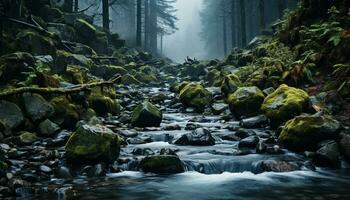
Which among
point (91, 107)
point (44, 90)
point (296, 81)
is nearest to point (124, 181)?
point (44, 90)

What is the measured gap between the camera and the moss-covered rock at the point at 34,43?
16.3 m

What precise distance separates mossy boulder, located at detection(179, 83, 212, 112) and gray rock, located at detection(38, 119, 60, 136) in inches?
246

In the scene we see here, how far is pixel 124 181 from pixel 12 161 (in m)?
2.32

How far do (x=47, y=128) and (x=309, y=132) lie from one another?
6406 millimetres

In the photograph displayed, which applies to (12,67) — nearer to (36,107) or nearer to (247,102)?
(36,107)

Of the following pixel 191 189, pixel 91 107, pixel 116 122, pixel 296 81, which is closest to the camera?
pixel 191 189

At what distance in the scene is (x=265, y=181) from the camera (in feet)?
24.5

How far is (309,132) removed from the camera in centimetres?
878

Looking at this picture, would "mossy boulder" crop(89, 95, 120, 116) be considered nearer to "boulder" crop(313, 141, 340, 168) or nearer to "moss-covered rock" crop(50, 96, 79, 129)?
"moss-covered rock" crop(50, 96, 79, 129)

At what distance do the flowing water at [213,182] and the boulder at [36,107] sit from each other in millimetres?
2736

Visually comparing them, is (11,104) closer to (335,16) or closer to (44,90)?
(44,90)

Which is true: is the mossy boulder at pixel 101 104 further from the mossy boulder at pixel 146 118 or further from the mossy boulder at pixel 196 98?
the mossy boulder at pixel 196 98

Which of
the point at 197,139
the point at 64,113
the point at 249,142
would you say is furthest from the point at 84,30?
the point at 249,142

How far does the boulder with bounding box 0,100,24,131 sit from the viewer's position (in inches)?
388
